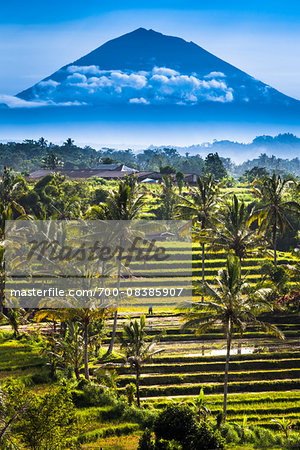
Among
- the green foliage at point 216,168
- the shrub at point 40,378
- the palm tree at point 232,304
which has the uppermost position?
the green foliage at point 216,168

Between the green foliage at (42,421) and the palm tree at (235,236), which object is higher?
the palm tree at (235,236)

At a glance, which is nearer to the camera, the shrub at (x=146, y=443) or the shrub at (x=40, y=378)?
the shrub at (x=146, y=443)

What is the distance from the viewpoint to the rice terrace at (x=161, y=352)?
64.6 feet

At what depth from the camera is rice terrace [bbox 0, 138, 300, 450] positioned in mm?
19703

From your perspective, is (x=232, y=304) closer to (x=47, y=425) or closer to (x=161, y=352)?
(x=47, y=425)

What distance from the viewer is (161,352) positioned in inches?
1316

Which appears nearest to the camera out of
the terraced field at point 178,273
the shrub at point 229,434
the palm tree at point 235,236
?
the shrub at point 229,434

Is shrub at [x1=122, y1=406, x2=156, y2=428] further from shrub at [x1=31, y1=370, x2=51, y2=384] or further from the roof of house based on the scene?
the roof of house

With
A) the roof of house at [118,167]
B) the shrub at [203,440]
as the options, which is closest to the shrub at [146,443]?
the shrub at [203,440]

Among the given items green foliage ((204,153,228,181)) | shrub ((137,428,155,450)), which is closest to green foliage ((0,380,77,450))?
shrub ((137,428,155,450))

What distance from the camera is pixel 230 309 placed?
23719 mm

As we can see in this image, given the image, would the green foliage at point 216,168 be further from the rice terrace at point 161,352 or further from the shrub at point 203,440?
the shrub at point 203,440

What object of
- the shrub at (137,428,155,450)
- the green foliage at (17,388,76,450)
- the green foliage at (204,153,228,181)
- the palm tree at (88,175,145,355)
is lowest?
the shrub at (137,428,155,450)

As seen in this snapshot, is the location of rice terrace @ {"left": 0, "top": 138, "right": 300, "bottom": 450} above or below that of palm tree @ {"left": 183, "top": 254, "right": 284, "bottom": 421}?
below
